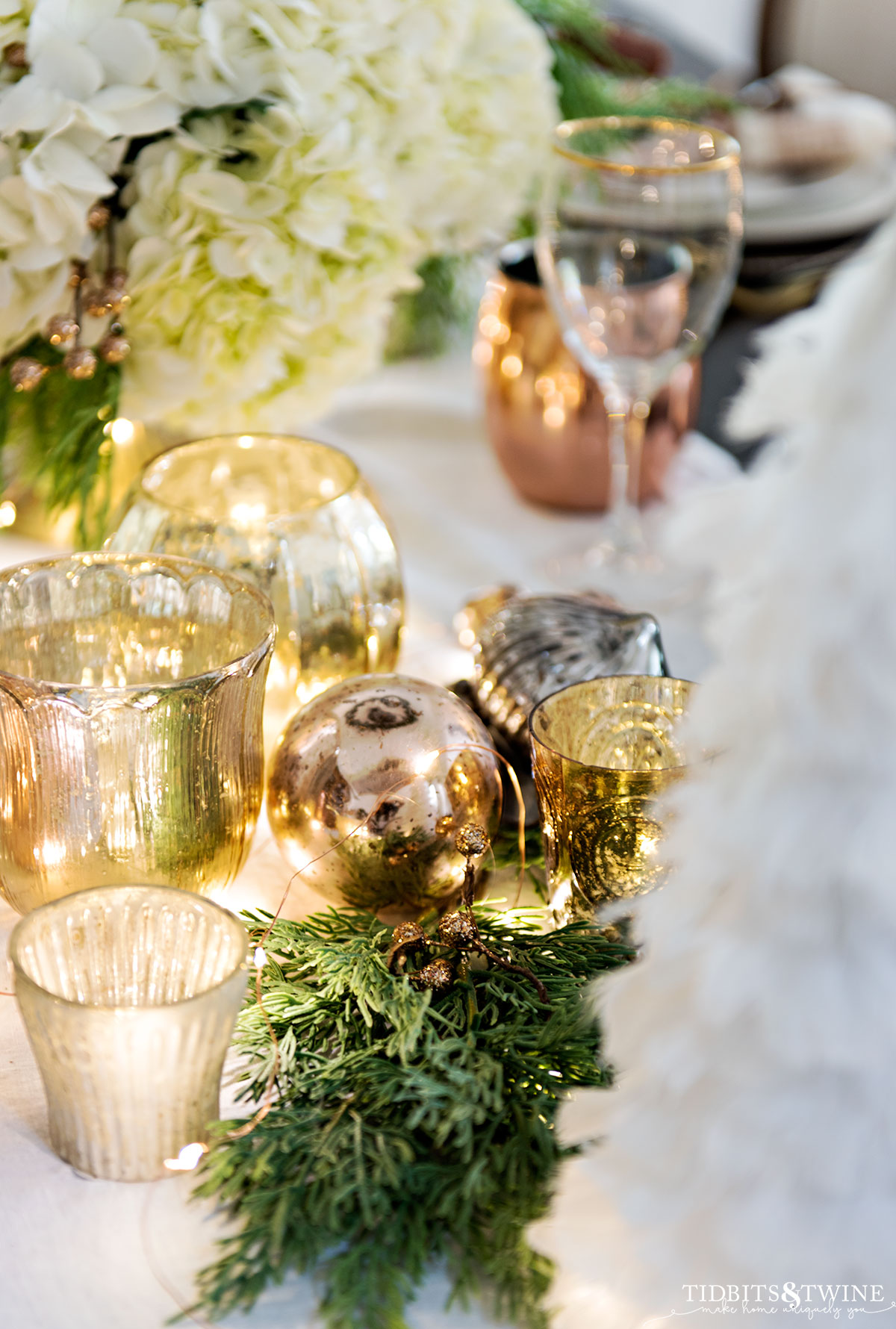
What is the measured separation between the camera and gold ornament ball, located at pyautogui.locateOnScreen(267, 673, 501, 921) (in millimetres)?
369

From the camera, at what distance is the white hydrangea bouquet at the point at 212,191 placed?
0.44 meters

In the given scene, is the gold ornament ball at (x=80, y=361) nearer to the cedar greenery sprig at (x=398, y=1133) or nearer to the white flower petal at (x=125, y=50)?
the white flower petal at (x=125, y=50)

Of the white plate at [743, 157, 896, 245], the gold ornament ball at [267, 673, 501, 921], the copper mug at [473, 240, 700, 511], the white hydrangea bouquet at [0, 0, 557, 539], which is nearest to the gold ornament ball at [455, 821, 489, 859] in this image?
the gold ornament ball at [267, 673, 501, 921]

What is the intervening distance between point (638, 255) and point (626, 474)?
0.11 m

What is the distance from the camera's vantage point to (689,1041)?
230 mm

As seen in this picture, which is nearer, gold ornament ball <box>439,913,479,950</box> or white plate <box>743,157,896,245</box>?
gold ornament ball <box>439,913,479,950</box>

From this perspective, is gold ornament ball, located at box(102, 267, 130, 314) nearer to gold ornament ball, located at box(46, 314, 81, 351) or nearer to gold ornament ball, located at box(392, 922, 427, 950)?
gold ornament ball, located at box(46, 314, 81, 351)

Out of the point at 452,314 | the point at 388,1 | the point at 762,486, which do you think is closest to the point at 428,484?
the point at 452,314

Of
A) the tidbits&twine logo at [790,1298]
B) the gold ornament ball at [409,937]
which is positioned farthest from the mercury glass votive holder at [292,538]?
the tidbits&twine logo at [790,1298]

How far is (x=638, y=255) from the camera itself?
623 millimetres

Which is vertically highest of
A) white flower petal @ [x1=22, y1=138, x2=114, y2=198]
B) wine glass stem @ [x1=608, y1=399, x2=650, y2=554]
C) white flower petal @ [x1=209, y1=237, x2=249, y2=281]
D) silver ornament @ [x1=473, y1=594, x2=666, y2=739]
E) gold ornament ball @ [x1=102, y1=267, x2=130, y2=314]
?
white flower petal @ [x1=22, y1=138, x2=114, y2=198]

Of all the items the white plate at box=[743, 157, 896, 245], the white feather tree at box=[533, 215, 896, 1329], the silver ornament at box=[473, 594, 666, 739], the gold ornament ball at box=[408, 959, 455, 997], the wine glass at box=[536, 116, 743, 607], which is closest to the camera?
the white feather tree at box=[533, 215, 896, 1329]

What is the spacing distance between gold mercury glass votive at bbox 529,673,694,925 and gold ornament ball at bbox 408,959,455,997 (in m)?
0.05

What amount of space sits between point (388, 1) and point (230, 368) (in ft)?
0.50
